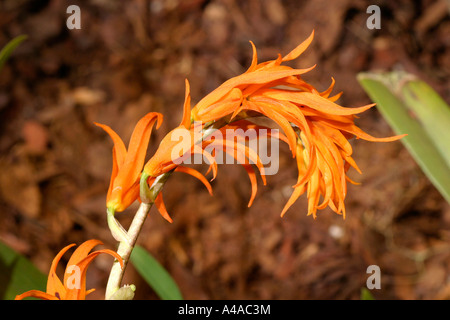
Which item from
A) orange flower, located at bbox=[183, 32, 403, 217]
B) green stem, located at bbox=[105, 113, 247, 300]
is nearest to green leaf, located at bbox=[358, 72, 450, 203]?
orange flower, located at bbox=[183, 32, 403, 217]

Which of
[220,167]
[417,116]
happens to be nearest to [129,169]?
[417,116]

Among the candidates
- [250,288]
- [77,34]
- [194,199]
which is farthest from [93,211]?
[77,34]

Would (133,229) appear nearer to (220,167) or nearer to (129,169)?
(129,169)

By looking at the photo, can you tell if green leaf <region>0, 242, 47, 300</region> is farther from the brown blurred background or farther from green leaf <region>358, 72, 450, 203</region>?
green leaf <region>358, 72, 450, 203</region>

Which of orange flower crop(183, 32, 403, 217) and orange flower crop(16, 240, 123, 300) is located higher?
orange flower crop(183, 32, 403, 217)

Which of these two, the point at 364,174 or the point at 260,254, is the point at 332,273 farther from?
the point at 364,174

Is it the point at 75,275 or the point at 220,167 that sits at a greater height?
the point at 220,167

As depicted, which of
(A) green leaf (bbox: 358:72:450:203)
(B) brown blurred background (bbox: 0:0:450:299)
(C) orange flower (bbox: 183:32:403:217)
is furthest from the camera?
(B) brown blurred background (bbox: 0:0:450:299)
